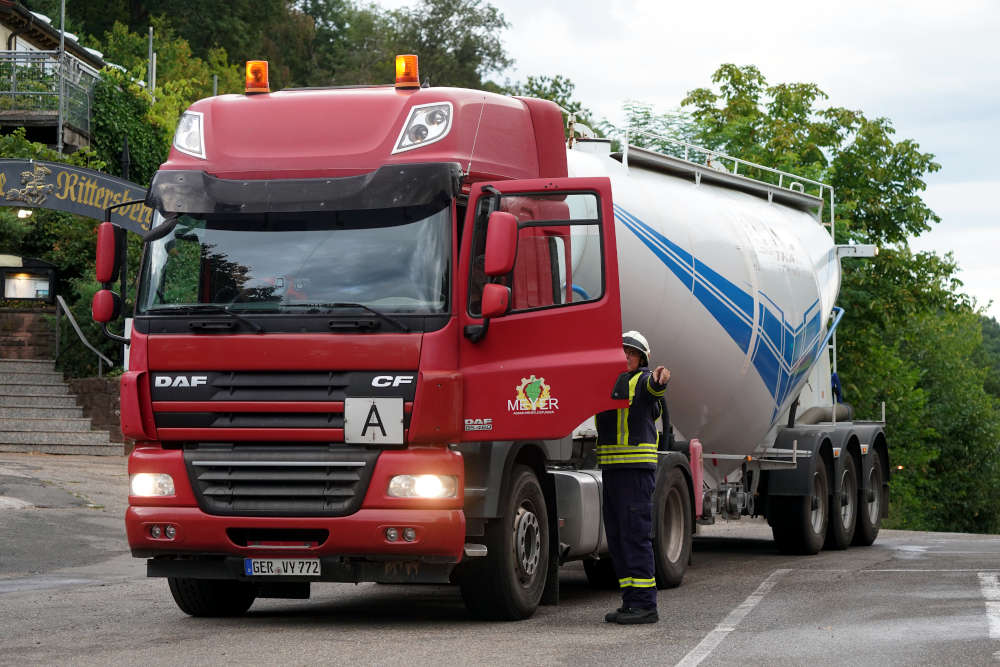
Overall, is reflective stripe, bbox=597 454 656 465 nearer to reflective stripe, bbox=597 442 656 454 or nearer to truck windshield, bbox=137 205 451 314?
Answer: reflective stripe, bbox=597 442 656 454

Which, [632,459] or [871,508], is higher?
[632,459]

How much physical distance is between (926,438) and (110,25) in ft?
127

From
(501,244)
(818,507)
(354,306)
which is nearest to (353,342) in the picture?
(354,306)

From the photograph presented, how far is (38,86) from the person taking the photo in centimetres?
3662

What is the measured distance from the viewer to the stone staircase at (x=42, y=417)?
80.7 ft

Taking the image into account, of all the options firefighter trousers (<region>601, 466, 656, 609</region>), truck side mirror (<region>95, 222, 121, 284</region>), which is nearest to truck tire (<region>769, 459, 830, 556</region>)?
firefighter trousers (<region>601, 466, 656, 609</region>)

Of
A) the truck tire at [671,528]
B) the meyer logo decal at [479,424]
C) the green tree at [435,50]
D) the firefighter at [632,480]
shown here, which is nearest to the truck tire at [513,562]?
the firefighter at [632,480]

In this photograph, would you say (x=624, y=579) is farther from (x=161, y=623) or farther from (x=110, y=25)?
(x=110, y=25)

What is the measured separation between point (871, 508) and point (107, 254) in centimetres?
1201

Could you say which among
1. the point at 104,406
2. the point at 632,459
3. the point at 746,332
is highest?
the point at 746,332

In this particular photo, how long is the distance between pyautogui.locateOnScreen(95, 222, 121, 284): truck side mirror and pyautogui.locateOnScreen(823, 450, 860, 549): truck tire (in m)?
10.1

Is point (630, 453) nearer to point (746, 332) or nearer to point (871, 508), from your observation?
point (746, 332)

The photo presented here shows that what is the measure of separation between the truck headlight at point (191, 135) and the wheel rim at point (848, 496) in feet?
32.7

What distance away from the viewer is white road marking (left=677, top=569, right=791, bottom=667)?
8.74 metres
